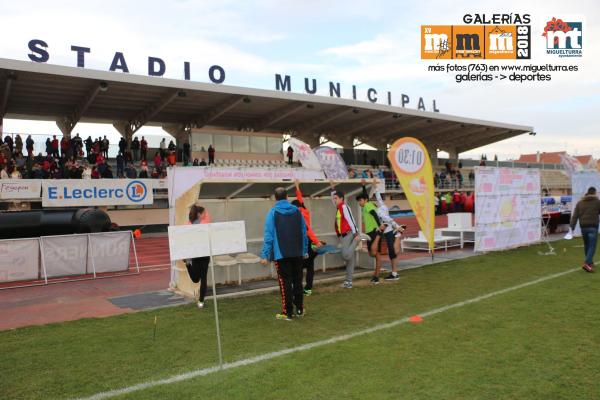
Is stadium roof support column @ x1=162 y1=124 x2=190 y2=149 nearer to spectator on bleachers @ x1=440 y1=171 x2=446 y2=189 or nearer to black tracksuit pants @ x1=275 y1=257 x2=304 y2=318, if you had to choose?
spectator on bleachers @ x1=440 y1=171 x2=446 y2=189

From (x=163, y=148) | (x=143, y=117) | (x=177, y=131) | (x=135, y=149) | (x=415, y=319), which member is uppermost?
(x=143, y=117)

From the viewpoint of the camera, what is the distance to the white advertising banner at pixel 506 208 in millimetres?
14318

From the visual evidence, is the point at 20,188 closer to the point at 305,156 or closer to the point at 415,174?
the point at 305,156

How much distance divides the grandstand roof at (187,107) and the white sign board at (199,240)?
2094cm

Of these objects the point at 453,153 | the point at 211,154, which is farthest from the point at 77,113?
the point at 453,153

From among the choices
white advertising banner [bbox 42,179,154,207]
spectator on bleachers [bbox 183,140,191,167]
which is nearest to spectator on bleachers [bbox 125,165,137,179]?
white advertising banner [bbox 42,179,154,207]

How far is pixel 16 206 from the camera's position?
65.0 ft

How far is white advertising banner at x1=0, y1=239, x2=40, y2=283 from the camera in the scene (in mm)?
10914

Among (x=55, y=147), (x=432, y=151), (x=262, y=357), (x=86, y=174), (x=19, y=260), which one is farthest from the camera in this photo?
(x=432, y=151)

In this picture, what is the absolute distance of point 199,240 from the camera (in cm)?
569

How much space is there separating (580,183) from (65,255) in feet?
60.6

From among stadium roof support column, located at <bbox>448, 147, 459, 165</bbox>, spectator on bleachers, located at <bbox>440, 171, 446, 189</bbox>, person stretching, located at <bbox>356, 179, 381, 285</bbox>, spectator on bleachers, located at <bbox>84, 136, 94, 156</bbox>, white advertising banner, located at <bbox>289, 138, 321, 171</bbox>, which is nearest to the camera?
person stretching, located at <bbox>356, 179, 381, 285</bbox>

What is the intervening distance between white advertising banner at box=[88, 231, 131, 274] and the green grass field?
5.03 m

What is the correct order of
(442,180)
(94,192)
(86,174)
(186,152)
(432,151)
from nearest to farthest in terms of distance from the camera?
(94,192) → (86,174) → (186,152) → (442,180) → (432,151)
